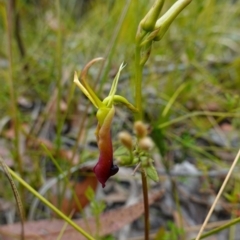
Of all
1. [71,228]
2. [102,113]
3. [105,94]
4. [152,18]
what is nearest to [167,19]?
[152,18]

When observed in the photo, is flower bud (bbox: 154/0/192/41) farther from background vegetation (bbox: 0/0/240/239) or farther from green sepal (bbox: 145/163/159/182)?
background vegetation (bbox: 0/0/240/239)

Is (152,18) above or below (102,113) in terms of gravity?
above

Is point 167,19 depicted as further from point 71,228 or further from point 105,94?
point 105,94

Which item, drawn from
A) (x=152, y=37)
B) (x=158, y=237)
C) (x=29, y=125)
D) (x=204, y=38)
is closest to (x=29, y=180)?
(x=29, y=125)

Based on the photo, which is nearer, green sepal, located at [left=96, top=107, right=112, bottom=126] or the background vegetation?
green sepal, located at [left=96, top=107, right=112, bottom=126]

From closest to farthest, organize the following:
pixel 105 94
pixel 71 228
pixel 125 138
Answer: pixel 125 138 < pixel 71 228 < pixel 105 94

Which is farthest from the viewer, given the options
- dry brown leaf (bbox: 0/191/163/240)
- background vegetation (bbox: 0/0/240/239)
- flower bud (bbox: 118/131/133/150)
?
background vegetation (bbox: 0/0/240/239)

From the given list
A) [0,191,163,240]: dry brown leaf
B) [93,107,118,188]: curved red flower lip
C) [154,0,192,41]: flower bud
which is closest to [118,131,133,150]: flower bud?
[93,107,118,188]: curved red flower lip

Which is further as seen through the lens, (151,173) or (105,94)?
(105,94)

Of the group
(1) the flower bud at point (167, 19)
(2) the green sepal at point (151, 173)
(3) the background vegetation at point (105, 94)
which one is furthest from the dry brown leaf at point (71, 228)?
(1) the flower bud at point (167, 19)
